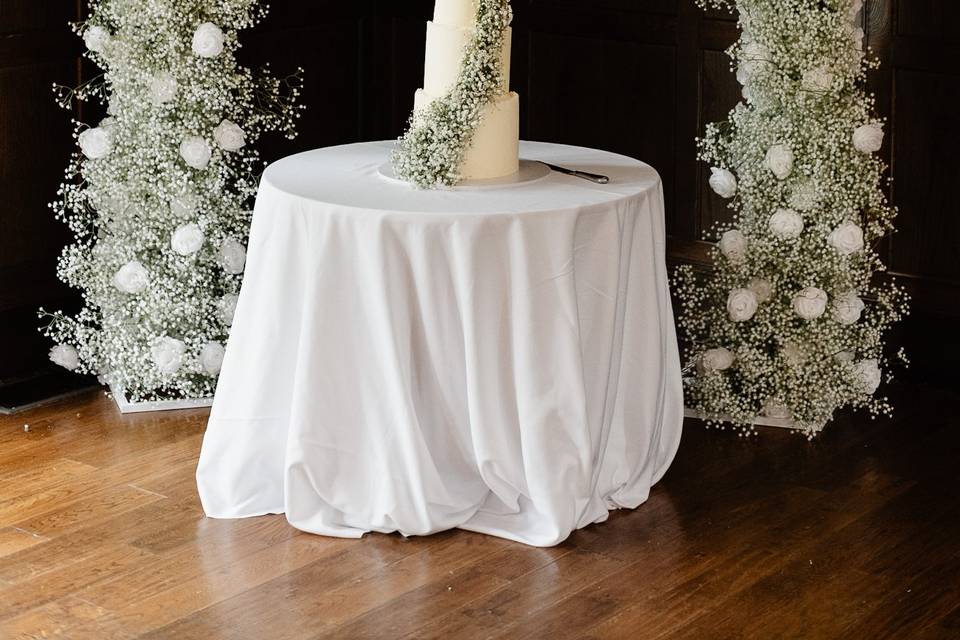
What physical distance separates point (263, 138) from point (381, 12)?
0.79 metres

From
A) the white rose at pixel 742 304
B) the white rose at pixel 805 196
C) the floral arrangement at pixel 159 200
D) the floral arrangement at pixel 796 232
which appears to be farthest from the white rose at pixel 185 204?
the white rose at pixel 805 196

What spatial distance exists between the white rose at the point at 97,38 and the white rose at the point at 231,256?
0.70 m

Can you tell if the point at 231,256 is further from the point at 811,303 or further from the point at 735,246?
the point at 811,303

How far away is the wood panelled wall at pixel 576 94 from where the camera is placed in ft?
14.6

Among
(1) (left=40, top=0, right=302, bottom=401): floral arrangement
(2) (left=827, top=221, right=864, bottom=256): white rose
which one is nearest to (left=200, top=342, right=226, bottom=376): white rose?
(1) (left=40, top=0, right=302, bottom=401): floral arrangement

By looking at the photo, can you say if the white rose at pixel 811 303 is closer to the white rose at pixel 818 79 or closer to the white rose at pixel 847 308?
the white rose at pixel 847 308

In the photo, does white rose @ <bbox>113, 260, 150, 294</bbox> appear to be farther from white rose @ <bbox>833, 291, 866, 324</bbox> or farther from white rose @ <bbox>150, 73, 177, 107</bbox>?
white rose @ <bbox>833, 291, 866, 324</bbox>

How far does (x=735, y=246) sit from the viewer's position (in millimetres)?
4254

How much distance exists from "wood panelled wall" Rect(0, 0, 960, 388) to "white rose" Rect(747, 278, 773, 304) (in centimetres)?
71

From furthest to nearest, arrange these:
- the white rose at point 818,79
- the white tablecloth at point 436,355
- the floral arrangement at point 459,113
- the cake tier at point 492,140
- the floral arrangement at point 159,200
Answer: the floral arrangement at point 159,200
the white rose at point 818,79
the cake tier at point 492,140
the floral arrangement at point 459,113
the white tablecloth at point 436,355

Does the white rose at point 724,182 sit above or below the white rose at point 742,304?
above

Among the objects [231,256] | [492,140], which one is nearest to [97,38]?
[231,256]

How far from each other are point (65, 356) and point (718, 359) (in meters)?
2.08

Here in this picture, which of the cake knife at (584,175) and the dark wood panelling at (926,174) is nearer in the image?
the cake knife at (584,175)
